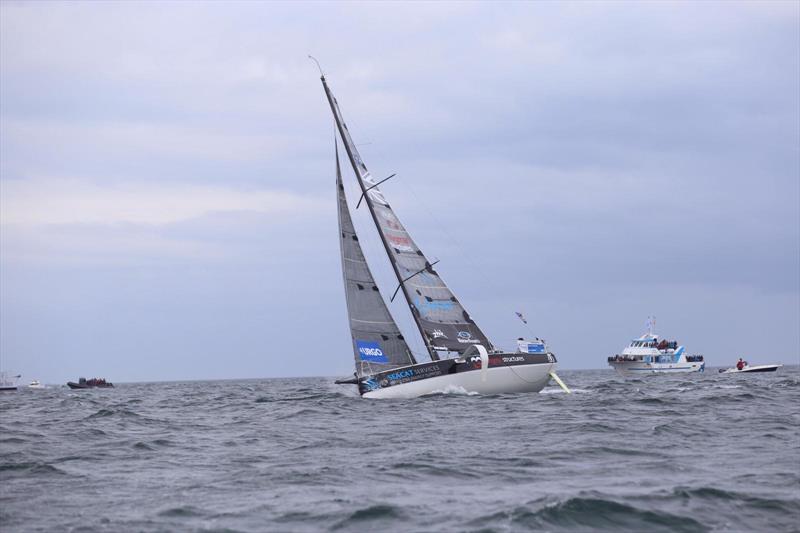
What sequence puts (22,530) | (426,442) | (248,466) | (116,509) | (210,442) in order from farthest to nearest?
(210,442), (426,442), (248,466), (116,509), (22,530)

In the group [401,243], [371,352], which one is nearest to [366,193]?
[401,243]

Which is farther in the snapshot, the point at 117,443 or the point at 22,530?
the point at 117,443

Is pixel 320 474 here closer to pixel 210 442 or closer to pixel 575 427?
pixel 210 442

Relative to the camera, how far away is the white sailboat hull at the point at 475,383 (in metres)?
31.9

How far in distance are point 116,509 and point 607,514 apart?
6844mm

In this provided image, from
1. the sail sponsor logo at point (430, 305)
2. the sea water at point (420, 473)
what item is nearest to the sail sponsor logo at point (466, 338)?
the sail sponsor logo at point (430, 305)

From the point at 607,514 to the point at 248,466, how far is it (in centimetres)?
755

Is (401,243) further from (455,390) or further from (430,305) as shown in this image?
(455,390)

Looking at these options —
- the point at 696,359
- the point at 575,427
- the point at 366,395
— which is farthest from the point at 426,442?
the point at 696,359

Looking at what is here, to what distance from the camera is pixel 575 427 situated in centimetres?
2167

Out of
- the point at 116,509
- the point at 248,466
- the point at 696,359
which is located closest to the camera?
the point at 116,509

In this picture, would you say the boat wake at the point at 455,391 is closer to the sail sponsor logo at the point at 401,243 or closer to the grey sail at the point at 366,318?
the grey sail at the point at 366,318

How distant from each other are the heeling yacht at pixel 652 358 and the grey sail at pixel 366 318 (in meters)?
57.4

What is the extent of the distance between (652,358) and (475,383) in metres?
60.7
